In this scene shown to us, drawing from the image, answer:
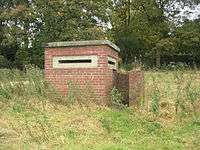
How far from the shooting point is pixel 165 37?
37000mm

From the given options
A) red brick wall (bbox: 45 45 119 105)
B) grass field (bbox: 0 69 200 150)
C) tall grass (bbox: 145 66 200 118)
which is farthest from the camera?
red brick wall (bbox: 45 45 119 105)

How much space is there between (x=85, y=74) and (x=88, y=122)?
10.1 feet

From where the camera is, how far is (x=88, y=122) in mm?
9789

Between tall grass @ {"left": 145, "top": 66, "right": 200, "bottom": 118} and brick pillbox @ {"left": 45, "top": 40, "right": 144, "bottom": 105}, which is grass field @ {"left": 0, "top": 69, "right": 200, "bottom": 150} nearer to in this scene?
tall grass @ {"left": 145, "top": 66, "right": 200, "bottom": 118}

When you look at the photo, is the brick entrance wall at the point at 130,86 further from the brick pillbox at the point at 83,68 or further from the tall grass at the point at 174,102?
the tall grass at the point at 174,102

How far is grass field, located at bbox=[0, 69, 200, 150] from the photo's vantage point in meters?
8.27

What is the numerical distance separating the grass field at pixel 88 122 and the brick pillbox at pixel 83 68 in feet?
1.45

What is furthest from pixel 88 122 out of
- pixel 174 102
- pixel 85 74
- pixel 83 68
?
pixel 174 102

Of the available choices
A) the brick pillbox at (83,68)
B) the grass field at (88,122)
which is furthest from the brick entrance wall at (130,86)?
the grass field at (88,122)

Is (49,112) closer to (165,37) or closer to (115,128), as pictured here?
(115,128)

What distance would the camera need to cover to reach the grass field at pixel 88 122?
326 inches

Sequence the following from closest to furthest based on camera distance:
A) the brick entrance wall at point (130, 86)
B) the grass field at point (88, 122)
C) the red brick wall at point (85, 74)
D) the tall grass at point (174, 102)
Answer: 1. the grass field at point (88, 122)
2. the tall grass at point (174, 102)
3. the red brick wall at point (85, 74)
4. the brick entrance wall at point (130, 86)

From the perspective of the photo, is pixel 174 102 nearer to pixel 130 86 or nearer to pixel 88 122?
pixel 130 86

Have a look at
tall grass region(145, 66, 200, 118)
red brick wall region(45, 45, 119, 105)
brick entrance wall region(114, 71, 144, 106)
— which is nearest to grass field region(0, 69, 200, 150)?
tall grass region(145, 66, 200, 118)
